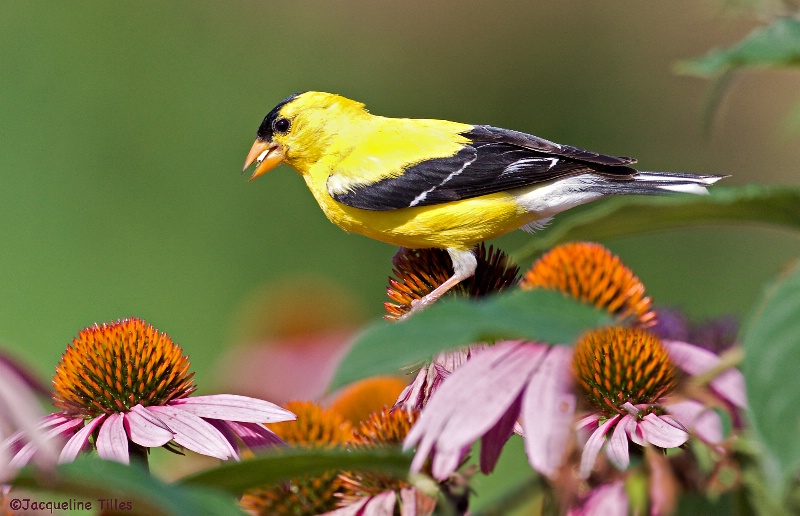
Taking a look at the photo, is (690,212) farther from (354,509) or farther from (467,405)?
(354,509)

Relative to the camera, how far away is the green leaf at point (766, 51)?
2.40ft

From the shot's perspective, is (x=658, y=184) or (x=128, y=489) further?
(x=658, y=184)

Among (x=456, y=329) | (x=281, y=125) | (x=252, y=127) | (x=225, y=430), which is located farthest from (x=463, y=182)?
(x=252, y=127)

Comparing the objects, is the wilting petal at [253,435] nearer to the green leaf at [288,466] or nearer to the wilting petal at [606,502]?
the green leaf at [288,466]

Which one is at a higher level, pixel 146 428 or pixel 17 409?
pixel 17 409

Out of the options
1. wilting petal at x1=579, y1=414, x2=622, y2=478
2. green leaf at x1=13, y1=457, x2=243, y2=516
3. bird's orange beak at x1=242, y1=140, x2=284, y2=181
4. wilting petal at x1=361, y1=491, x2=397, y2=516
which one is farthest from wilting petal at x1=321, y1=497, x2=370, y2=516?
bird's orange beak at x1=242, y1=140, x2=284, y2=181

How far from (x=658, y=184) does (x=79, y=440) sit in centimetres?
127

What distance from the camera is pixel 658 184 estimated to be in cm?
192

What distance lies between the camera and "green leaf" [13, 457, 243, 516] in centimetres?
51

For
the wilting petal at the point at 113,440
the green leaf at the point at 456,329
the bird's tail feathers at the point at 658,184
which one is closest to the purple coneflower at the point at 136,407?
the wilting petal at the point at 113,440

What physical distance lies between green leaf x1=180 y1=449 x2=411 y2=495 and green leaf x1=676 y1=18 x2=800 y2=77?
0.38m

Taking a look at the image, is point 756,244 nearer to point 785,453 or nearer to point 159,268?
point 159,268

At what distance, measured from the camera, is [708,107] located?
96cm

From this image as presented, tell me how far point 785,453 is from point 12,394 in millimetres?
359
